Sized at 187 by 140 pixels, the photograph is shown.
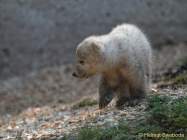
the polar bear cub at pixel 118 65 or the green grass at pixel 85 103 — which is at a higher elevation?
the polar bear cub at pixel 118 65

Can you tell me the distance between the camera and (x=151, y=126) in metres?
6.76

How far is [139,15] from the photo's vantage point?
15.6 metres

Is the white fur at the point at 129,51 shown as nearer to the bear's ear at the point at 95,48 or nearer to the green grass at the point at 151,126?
the bear's ear at the point at 95,48

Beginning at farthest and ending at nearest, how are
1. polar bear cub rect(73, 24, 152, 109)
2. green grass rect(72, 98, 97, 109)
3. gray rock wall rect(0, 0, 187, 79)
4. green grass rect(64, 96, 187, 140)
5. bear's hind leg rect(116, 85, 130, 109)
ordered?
gray rock wall rect(0, 0, 187, 79), green grass rect(72, 98, 97, 109), bear's hind leg rect(116, 85, 130, 109), polar bear cub rect(73, 24, 152, 109), green grass rect(64, 96, 187, 140)

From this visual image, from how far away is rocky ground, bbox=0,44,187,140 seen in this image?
7.71m

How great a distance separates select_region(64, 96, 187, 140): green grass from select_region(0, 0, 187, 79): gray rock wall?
8180mm

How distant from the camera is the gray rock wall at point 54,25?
599 inches

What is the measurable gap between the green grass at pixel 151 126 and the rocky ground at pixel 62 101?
0.26 m

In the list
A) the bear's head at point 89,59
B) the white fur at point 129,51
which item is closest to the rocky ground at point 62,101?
the white fur at point 129,51

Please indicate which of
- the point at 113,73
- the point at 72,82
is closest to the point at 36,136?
the point at 113,73

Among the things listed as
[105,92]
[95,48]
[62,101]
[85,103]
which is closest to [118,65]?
[95,48]

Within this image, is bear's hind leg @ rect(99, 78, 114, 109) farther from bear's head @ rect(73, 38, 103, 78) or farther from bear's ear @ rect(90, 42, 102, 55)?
bear's ear @ rect(90, 42, 102, 55)

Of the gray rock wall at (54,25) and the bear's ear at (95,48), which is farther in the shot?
the gray rock wall at (54,25)

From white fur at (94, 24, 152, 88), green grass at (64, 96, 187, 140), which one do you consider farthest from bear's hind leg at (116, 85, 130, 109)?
green grass at (64, 96, 187, 140)
